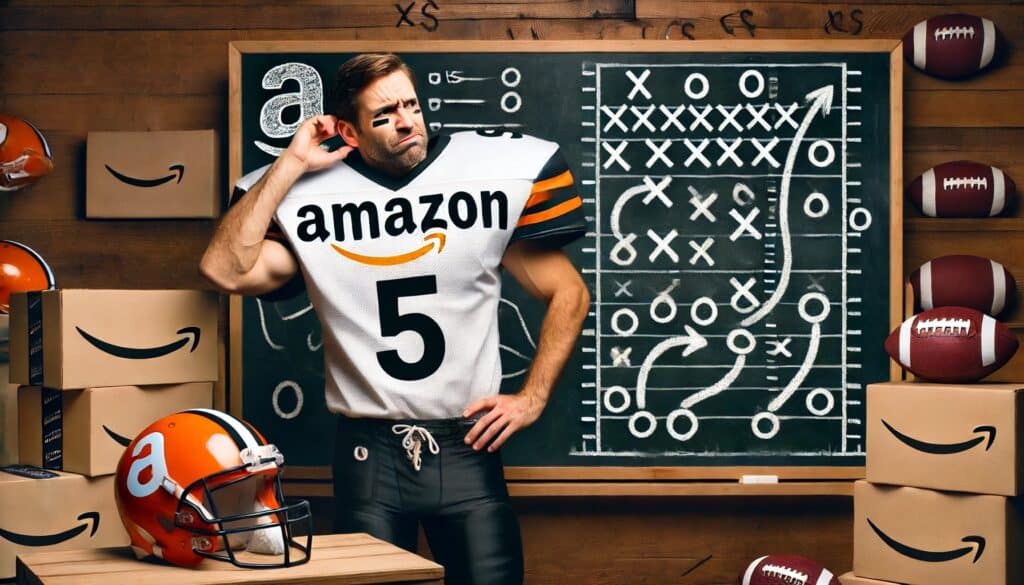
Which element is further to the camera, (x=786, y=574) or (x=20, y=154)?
(x=20, y=154)

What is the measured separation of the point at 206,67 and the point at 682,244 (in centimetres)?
142

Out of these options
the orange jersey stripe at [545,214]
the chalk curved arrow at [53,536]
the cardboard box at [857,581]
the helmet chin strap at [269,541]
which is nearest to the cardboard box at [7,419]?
the chalk curved arrow at [53,536]

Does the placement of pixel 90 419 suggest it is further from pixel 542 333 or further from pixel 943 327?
pixel 943 327

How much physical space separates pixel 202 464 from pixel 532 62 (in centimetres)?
167

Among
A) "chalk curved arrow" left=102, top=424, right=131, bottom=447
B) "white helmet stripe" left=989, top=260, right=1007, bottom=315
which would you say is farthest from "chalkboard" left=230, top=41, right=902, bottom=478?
"chalk curved arrow" left=102, top=424, right=131, bottom=447

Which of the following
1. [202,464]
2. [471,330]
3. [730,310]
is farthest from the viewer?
[730,310]

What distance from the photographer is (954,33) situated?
118 inches

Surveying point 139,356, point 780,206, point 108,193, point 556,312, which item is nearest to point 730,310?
point 780,206

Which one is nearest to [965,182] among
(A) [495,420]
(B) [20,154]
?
(A) [495,420]

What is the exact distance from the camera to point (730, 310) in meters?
3.00

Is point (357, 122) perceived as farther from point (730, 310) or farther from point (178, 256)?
point (730, 310)

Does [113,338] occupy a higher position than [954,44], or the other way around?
[954,44]

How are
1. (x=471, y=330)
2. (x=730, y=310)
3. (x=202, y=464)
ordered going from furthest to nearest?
(x=730, y=310)
(x=471, y=330)
(x=202, y=464)

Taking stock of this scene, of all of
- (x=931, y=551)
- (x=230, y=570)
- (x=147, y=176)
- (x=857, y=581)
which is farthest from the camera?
(x=147, y=176)
